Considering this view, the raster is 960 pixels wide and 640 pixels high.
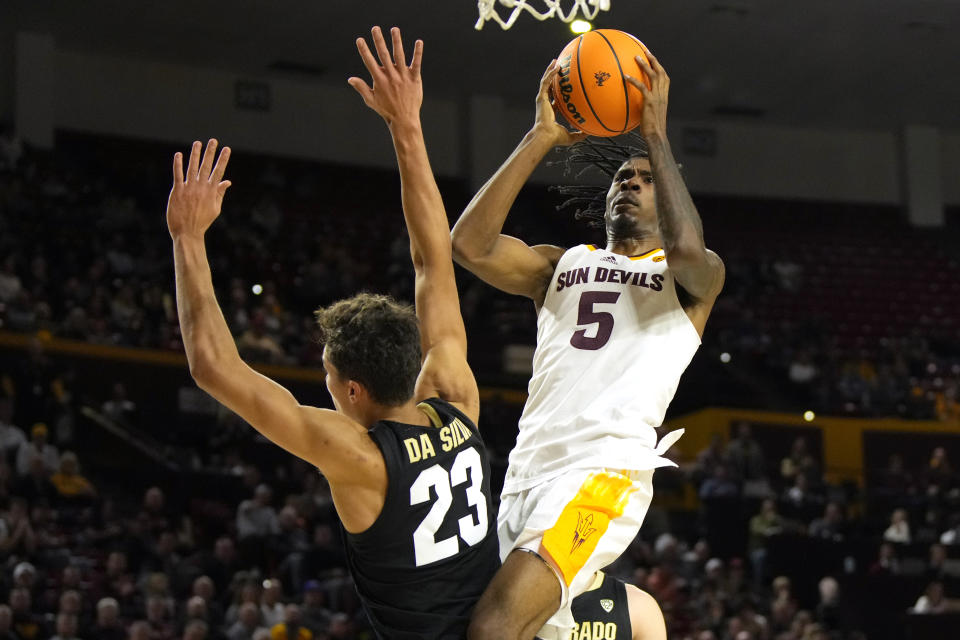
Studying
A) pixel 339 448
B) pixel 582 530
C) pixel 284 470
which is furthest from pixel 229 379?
pixel 284 470

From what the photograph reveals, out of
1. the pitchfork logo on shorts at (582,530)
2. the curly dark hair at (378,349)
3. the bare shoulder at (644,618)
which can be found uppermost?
the curly dark hair at (378,349)

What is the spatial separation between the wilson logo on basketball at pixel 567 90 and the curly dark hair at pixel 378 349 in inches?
50.9

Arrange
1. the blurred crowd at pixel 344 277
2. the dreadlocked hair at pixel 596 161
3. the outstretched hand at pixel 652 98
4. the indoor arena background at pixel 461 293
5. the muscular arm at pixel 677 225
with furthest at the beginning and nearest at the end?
the blurred crowd at pixel 344 277 < the indoor arena background at pixel 461 293 < the dreadlocked hair at pixel 596 161 < the outstretched hand at pixel 652 98 < the muscular arm at pixel 677 225

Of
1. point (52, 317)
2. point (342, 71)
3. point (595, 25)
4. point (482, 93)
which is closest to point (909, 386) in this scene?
point (595, 25)

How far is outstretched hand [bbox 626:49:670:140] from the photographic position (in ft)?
13.8

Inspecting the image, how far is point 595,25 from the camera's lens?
64.7 ft

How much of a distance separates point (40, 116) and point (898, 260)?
1440 centimetres

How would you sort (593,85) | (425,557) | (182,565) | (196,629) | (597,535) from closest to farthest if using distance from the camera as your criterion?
1. (425,557)
2. (597,535)
3. (593,85)
4. (196,629)
5. (182,565)

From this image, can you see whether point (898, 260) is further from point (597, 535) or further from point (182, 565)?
point (597, 535)

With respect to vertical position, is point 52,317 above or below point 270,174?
below

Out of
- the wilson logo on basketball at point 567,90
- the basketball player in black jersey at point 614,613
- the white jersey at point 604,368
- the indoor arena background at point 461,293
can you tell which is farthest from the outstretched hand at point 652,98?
the indoor arena background at point 461,293

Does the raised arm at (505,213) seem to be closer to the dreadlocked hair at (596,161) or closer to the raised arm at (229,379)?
the dreadlocked hair at (596,161)

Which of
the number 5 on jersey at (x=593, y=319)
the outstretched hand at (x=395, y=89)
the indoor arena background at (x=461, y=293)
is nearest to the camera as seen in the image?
the outstretched hand at (x=395, y=89)

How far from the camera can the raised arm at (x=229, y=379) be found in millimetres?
3092
